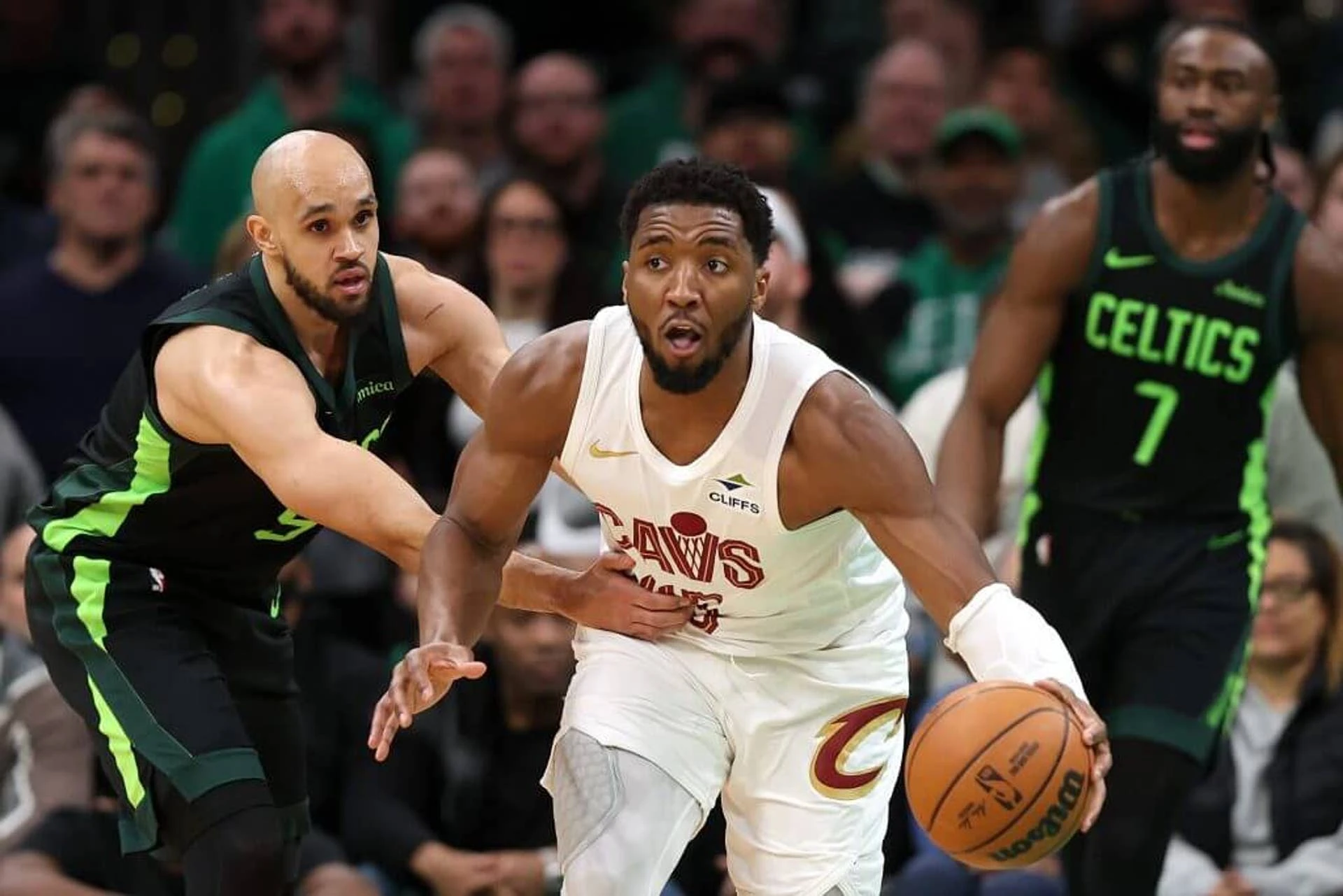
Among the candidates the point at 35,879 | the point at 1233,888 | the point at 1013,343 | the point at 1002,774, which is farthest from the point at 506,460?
the point at 1233,888

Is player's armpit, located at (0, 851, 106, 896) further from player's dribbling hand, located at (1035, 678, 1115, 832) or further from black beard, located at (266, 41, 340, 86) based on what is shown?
black beard, located at (266, 41, 340, 86)

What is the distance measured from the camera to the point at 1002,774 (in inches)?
177

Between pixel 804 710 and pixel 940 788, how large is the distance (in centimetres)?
61

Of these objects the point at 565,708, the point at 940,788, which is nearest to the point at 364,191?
the point at 565,708

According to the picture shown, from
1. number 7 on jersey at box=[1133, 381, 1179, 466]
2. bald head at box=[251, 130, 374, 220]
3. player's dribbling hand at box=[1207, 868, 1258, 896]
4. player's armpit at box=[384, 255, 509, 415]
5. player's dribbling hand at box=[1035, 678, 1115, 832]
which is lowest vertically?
player's dribbling hand at box=[1207, 868, 1258, 896]

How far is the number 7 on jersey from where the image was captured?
6.07 metres

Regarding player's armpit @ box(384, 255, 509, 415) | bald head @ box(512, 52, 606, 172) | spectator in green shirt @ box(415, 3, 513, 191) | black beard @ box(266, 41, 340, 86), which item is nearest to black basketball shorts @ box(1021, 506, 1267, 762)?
player's armpit @ box(384, 255, 509, 415)

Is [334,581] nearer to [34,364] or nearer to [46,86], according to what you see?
[34,364]

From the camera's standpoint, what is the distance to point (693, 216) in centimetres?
479

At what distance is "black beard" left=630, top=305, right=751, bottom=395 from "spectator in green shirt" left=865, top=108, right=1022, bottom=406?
3.71 meters

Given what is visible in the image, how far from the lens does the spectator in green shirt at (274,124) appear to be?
370 inches

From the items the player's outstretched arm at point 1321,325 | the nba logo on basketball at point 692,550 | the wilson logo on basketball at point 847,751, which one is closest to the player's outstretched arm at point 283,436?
the nba logo on basketball at point 692,550

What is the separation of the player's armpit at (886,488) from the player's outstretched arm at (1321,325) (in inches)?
64.8

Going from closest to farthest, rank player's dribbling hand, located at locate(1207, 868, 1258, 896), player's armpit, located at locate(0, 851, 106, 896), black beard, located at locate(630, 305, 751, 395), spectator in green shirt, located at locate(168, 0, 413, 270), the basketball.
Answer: the basketball < black beard, located at locate(630, 305, 751, 395) < player's armpit, located at locate(0, 851, 106, 896) < player's dribbling hand, located at locate(1207, 868, 1258, 896) < spectator in green shirt, located at locate(168, 0, 413, 270)
